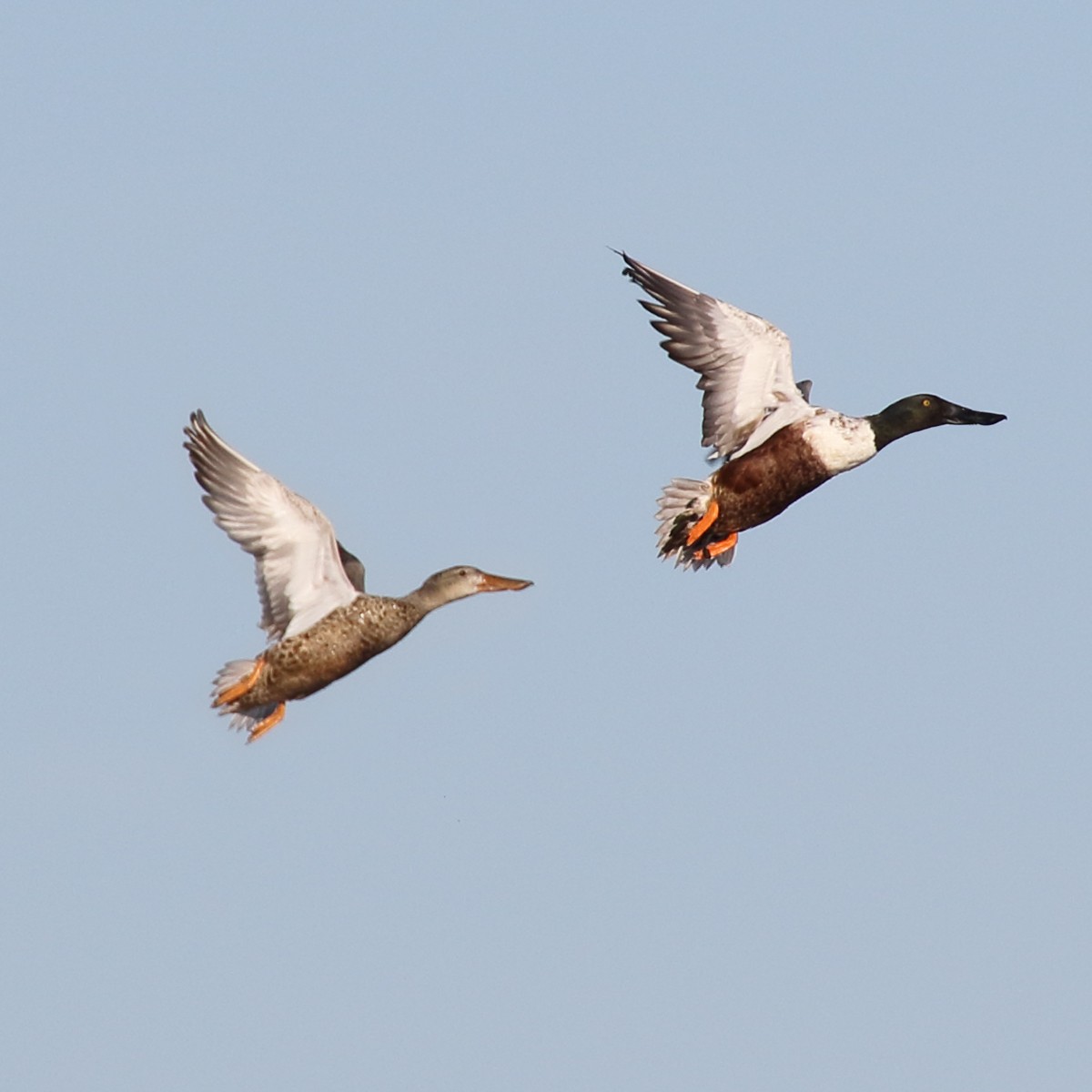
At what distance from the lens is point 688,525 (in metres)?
18.0

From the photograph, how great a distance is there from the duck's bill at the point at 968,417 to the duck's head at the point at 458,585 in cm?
398

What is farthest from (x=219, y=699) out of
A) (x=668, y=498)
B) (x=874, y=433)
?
(x=874, y=433)

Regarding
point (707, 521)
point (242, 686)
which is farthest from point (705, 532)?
point (242, 686)

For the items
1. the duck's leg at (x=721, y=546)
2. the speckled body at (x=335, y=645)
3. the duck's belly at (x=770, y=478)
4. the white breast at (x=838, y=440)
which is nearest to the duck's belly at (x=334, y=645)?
the speckled body at (x=335, y=645)

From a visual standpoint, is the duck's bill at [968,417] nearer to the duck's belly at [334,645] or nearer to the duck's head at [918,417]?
the duck's head at [918,417]

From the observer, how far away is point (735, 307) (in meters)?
17.4

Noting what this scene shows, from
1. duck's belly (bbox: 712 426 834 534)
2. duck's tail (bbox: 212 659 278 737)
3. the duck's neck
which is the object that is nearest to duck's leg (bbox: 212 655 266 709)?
duck's tail (bbox: 212 659 278 737)

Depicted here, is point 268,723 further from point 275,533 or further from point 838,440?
point 838,440

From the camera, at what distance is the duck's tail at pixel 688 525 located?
17828 millimetres

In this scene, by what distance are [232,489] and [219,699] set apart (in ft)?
4.75

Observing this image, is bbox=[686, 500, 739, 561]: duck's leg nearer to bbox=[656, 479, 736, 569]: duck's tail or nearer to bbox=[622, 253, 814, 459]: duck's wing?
bbox=[656, 479, 736, 569]: duck's tail

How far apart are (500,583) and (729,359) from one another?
2.51 meters

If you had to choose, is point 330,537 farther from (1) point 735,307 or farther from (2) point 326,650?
(1) point 735,307

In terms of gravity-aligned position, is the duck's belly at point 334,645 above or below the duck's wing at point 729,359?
below
